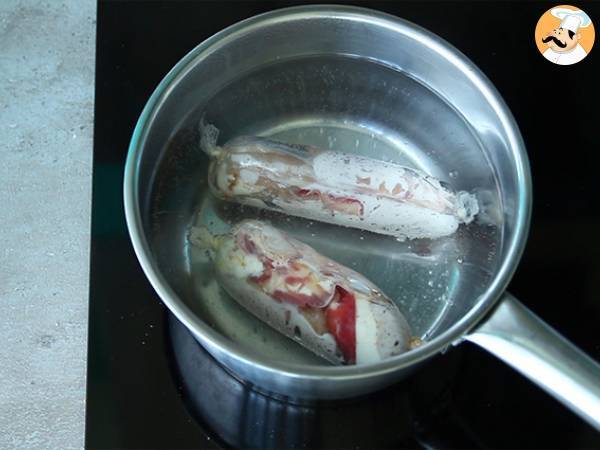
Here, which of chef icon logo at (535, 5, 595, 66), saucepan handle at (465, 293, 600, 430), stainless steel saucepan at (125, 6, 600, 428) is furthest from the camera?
chef icon logo at (535, 5, 595, 66)

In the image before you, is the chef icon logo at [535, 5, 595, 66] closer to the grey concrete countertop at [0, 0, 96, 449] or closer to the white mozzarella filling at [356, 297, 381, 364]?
the white mozzarella filling at [356, 297, 381, 364]

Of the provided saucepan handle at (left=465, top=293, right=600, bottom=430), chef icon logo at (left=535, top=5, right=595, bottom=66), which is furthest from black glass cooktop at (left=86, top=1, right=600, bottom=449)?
saucepan handle at (left=465, top=293, right=600, bottom=430)

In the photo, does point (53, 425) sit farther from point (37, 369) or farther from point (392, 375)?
point (392, 375)

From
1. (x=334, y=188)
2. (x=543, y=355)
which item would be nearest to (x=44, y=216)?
(x=334, y=188)

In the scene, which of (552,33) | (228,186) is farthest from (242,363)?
(552,33)

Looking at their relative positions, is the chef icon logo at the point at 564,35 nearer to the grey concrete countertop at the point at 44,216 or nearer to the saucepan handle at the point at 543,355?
the saucepan handle at the point at 543,355
